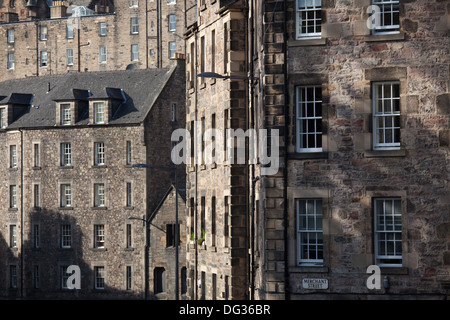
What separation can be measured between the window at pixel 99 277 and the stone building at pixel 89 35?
37.3 meters

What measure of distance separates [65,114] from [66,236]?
349 inches

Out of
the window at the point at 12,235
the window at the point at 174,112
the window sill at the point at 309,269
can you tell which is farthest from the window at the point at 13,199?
the window sill at the point at 309,269

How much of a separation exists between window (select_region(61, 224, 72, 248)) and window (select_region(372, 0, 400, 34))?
57069 mm

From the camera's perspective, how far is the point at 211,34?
55438 millimetres

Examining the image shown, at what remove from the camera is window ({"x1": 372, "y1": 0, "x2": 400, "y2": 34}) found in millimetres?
38562

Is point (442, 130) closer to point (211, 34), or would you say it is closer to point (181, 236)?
point (211, 34)

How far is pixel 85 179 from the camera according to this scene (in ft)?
303

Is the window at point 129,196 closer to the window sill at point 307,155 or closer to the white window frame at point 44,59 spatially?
the white window frame at point 44,59

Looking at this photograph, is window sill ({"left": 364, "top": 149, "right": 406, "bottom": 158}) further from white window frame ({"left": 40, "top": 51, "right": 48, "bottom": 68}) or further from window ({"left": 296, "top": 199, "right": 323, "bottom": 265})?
white window frame ({"left": 40, "top": 51, "right": 48, "bottom": 68})

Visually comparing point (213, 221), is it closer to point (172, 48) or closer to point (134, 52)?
point (172, 48)

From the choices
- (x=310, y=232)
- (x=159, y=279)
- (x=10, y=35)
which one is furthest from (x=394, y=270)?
(x=10, y=35)

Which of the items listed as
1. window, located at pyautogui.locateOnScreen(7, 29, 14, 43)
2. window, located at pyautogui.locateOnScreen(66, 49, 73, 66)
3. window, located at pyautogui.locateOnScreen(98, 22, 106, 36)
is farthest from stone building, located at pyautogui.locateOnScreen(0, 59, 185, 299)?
window, located at pyautogui.locateOnScreen(7, 29, 14, 43)
